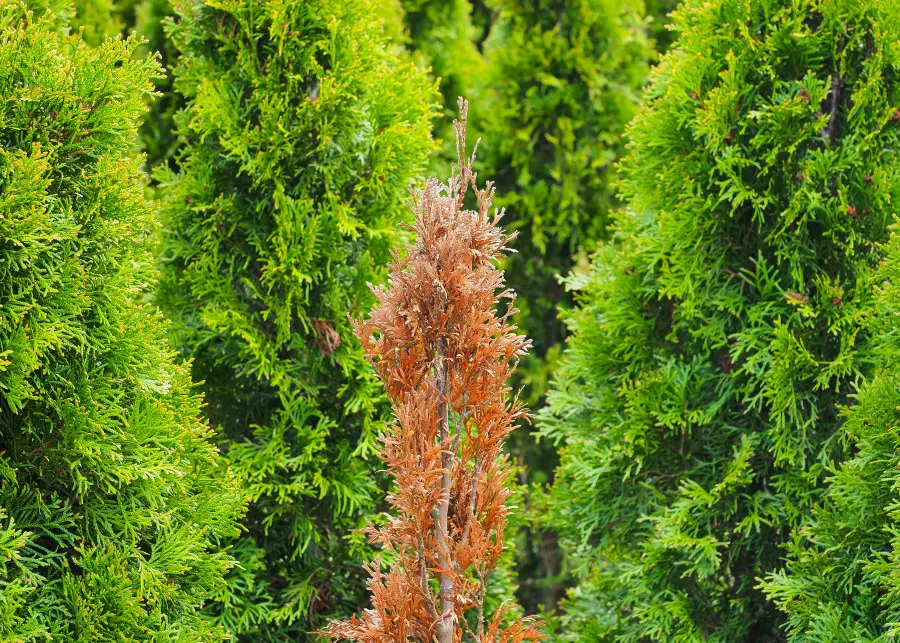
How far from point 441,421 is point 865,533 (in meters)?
2.17

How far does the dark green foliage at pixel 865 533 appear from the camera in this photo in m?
4.18

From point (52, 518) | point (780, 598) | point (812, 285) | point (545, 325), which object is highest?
point (812, 285)

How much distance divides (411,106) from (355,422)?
199 centimetres

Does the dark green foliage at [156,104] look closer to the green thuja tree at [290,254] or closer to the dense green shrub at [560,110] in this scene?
the dense green shrub at [560,110]

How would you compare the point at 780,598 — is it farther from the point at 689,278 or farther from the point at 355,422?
the point at 355,422

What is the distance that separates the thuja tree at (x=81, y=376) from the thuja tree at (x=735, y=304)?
2.76 metres

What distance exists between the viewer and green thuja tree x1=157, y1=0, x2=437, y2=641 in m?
5.34

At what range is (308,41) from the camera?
5430mm

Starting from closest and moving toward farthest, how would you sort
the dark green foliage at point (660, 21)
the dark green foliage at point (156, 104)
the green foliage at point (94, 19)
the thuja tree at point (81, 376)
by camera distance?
the thuja tree at point (81, 376)
the green foliage at point (94, 19)
the dark green foliage at point (156, 104)
the dark green foliage at point (660, 21)

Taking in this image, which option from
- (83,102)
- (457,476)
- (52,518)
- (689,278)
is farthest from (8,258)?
(689,278)

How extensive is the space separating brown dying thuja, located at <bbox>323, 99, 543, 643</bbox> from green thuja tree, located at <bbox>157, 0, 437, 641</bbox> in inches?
65.9

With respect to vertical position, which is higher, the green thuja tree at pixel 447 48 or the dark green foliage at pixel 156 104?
the green thuja tree at pixel 447 48

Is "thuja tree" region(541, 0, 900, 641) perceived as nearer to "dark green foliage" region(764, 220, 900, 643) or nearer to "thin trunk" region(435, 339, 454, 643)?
"dark green foliage" region(764, 220, 900, 643)

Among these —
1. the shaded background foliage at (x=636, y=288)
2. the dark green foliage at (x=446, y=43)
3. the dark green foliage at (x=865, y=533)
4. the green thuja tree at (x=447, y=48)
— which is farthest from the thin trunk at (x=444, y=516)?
the dark green foliage at (x=446, y=43)
